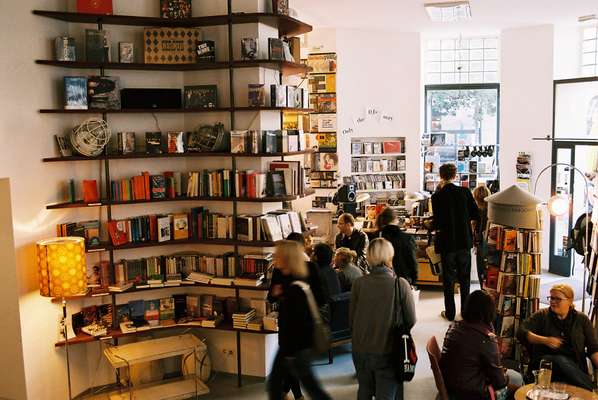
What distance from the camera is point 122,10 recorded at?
6.07 metres

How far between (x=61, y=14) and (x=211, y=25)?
1.38 metres

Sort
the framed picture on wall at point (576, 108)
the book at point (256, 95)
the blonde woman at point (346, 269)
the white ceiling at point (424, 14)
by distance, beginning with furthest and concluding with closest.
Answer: the framed picture on wall at point (576, 108) → the white ceiling at point (424, 14) → the blonde woman at point (346, 269) → the book at point (256, 95)

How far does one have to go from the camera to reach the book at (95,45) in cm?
585

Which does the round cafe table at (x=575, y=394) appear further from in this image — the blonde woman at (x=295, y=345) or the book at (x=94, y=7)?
the book at (x=94, y=7)

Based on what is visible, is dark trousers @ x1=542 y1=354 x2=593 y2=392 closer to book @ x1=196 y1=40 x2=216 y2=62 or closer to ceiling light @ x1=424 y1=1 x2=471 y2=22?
book @ x1=196 y1=40 x2=216 y2=62

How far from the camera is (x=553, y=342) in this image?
5094 mm

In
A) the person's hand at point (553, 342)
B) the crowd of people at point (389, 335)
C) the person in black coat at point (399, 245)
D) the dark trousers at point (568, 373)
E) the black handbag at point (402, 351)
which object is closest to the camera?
the crowd of people at point (389, 335)

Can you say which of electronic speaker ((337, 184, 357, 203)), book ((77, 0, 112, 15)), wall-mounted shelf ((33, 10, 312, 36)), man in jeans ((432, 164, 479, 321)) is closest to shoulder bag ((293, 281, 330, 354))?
wall-mounted shelf ((33, 10, 312, 36))

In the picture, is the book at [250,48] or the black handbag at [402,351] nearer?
the black handbag at [402,351]

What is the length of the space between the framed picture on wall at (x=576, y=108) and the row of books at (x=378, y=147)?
2580 millimetres

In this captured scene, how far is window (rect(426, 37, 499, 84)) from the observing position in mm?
11742

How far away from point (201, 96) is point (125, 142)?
0.85m

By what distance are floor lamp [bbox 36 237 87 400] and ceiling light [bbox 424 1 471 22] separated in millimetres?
5596

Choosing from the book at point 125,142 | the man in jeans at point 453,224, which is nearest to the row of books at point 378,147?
the man in jeans at point 453,224
